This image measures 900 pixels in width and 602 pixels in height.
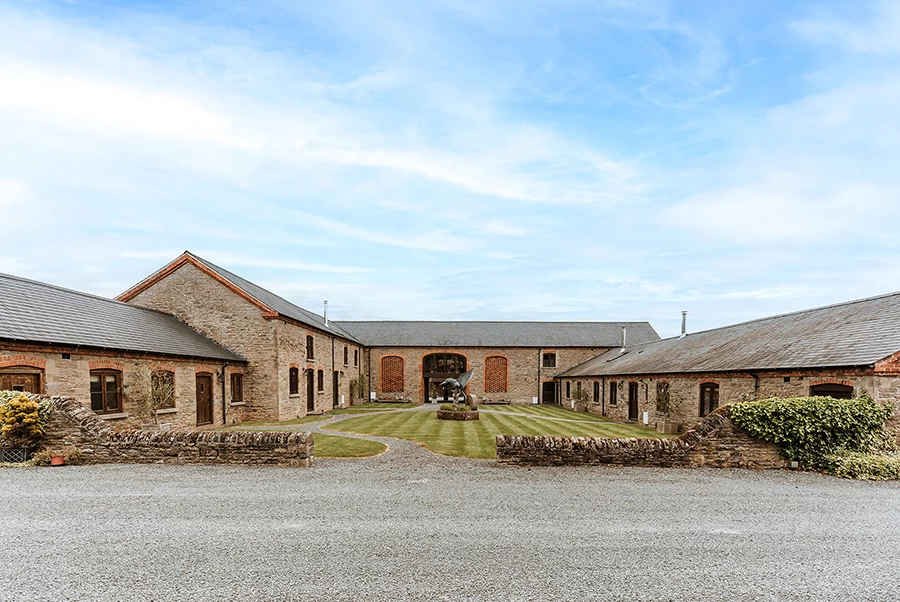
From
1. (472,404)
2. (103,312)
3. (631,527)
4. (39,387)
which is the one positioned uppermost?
(103,312)

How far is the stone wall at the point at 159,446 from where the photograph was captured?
37.6 feet

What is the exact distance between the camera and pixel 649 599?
543cm

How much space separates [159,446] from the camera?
37.9 feet

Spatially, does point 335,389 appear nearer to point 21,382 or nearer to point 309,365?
point 309,365

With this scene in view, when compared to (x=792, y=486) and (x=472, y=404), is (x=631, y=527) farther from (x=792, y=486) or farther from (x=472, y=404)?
(x=472, y=404)

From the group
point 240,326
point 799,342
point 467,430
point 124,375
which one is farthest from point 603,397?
point 124,375

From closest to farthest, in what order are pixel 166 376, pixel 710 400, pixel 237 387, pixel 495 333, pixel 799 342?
pixel 799 342
pixel 166 376
pixel 710 400
pixel 237 387
pixel 495 333

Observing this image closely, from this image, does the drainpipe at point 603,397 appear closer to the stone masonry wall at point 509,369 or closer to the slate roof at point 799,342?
the slate roof at point 799,342

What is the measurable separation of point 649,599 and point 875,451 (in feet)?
36.9

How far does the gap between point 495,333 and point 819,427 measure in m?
33.5

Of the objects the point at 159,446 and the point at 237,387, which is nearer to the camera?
the point at 159,446

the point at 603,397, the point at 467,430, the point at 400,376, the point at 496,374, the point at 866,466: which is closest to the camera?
the point at 866,466

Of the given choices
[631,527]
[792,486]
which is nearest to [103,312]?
[631,527]

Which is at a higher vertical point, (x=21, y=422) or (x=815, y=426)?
(x=21, y=422)
